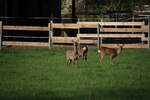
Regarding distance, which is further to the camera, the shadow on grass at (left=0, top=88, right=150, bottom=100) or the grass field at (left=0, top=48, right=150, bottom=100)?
the grass field at (left=0, top=48, right=150, bottom=100)

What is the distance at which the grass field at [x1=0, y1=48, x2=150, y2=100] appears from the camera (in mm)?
11742

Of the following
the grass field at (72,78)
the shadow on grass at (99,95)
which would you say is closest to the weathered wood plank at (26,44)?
the grass field at (72,78)

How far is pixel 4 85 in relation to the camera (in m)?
13.1

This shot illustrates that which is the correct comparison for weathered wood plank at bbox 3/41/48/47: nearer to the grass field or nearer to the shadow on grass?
the grass field

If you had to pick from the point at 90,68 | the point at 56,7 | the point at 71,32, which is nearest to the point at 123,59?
the point at 90,68

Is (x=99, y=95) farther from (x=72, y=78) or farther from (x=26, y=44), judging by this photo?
(x=26, y=44)

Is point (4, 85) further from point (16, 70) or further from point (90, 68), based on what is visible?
point (90, 68)

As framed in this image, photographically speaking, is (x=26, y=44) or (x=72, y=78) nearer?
(x=72, y=78)

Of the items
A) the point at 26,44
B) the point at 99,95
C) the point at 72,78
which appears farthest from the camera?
the point at 26,44

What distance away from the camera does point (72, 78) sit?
560 inches

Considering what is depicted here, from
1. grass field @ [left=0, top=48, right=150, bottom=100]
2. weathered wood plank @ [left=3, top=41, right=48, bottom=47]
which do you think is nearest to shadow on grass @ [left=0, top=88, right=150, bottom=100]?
grass field @ [left=0, top=48, right=150, bottom=100]

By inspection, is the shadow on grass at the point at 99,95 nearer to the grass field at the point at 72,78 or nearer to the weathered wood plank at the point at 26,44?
the grass field at the point at 72,78

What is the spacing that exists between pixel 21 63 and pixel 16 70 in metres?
1.84

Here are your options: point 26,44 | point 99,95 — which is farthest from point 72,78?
point 26,44
